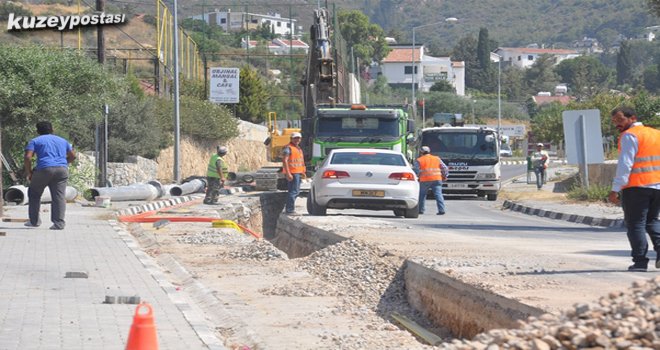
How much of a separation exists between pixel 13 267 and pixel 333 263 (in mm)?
4098

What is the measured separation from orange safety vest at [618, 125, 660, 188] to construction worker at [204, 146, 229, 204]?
60.4 feet

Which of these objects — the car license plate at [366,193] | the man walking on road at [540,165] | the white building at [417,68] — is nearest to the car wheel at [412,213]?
the car license plate at [366,193]

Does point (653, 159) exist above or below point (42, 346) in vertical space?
above

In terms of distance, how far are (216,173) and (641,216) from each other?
1903 centimetres

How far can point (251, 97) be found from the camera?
3145 inches

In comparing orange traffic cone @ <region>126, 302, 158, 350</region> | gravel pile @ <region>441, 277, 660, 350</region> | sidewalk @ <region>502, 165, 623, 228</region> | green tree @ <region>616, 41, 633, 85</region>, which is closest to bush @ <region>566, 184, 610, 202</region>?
sidewalk @ <region>502, 165, 623, 228</region>

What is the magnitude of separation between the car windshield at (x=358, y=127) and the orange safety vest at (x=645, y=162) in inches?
758

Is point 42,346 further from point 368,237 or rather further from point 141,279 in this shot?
point 368,237

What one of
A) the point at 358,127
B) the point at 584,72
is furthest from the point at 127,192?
the point at 584,72

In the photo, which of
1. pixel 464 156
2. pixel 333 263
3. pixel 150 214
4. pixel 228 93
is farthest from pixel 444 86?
pixel 333 263

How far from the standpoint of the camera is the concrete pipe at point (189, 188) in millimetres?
36916

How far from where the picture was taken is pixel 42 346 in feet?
27.8

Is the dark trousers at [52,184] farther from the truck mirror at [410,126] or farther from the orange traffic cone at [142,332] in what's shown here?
the truck mirror at [410,126]

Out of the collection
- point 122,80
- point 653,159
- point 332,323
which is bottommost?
point 332,323
